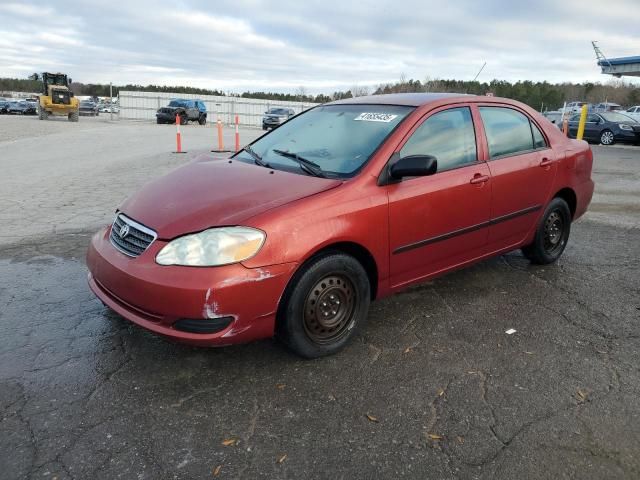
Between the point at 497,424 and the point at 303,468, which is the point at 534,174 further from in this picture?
the point at 303,468

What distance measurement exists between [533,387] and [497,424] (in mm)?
472

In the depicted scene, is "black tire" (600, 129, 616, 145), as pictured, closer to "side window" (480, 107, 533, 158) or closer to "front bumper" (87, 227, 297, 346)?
"side window" (480, 107, 533, 158)

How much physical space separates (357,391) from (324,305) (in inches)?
21.8

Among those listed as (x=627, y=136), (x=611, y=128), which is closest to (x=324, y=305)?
(x=627, y=136)

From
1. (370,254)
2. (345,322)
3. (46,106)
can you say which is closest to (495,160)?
(370,254)

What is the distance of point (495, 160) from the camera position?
13.5 feet

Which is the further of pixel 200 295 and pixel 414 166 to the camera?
pixel 414 166

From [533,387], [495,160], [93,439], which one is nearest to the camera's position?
[93,439]

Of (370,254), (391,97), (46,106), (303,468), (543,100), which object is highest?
(543,100)

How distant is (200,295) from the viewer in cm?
270

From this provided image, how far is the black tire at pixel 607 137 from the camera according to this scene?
20.5 m

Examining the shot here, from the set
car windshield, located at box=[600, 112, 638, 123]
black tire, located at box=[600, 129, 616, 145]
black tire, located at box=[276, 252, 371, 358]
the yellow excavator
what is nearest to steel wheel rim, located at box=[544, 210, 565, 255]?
black tire, located at box=[276, 252, 371, 358]

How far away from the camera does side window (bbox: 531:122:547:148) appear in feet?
15.1

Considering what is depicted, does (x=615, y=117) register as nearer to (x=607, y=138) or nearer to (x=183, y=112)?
(x=607, y=138)
